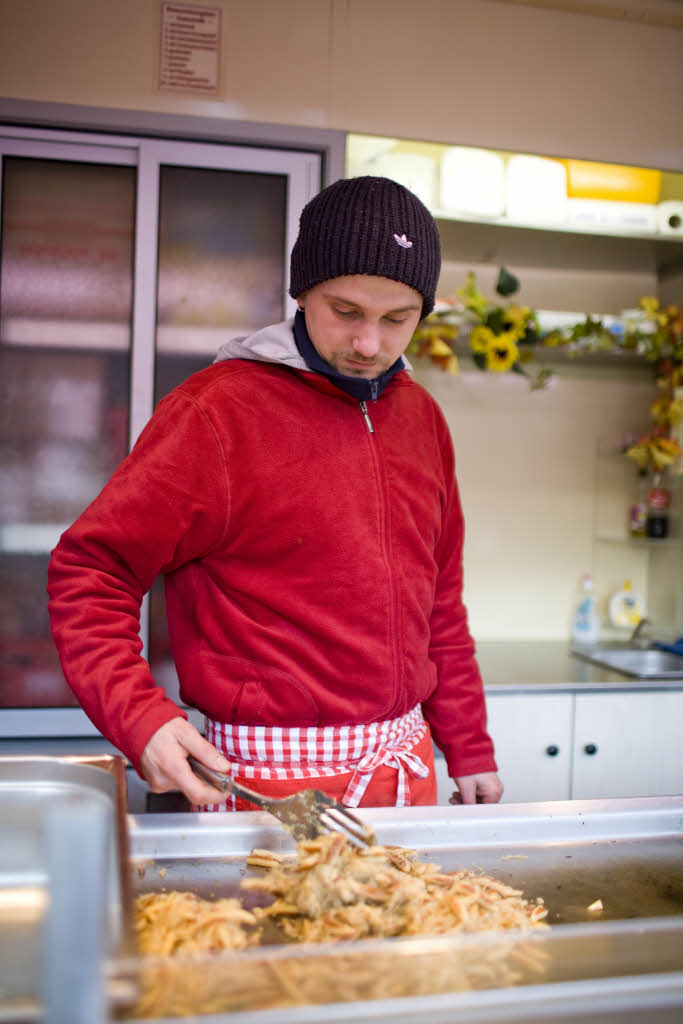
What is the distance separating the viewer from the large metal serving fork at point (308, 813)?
0.97 metres

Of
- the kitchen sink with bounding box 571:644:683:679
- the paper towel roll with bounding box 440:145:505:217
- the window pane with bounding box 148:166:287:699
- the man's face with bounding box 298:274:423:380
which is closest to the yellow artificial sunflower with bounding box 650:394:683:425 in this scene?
the kitchen sink with bounding box 571:644:683:679

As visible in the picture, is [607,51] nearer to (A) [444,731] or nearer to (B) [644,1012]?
(A) [444,731]

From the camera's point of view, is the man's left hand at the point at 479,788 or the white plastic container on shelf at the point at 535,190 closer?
the man's left hand at the point at 479,788

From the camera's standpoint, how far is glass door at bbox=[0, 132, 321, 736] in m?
2.35

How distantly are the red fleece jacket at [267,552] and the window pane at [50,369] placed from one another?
43.3 inches

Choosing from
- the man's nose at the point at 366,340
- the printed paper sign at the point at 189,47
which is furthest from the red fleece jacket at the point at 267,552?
the printed paper sign at the point at 189,47

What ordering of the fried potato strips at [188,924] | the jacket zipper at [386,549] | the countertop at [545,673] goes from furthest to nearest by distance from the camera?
1. the countertop at [545,673]
2. the jacket zipper at [386,549]
3. the fried potato strips at [188,924]

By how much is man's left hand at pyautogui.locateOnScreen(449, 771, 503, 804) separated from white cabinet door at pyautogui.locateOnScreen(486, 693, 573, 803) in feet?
3.24

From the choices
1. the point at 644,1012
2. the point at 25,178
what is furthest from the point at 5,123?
the point at 644,1012

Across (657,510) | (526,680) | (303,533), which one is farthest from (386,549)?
(657,510)

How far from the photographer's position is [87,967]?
0.53 m

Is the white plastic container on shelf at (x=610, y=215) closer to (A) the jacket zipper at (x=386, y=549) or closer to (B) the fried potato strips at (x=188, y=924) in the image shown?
(A) the jacket zipper at (x=386, y=549)

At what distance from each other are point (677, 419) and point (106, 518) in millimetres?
2423

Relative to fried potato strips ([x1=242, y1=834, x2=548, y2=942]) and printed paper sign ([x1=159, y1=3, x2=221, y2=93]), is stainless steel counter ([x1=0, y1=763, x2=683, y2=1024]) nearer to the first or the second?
fried potato strips ([x1=242, y1=834, x2=548, y2=942])
